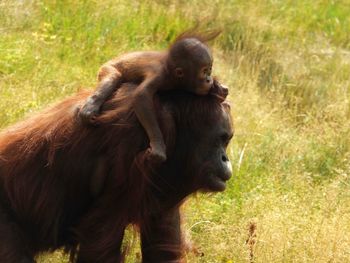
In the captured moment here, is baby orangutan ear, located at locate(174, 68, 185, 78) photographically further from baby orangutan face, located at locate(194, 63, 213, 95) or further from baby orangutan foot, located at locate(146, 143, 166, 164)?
baby orangutan foot, located at locate(146, 143, 166, 164)

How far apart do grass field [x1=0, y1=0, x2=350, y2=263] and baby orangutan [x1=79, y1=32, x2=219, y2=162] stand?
718mm

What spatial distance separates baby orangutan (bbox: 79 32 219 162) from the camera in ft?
13.3

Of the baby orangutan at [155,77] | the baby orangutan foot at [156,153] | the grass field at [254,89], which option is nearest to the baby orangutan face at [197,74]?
the baby orangutan at [155,77]

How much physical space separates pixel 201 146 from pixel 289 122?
12.7 ft

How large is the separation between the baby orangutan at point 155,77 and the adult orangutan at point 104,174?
53mm

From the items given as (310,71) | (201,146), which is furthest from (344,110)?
(201,146)

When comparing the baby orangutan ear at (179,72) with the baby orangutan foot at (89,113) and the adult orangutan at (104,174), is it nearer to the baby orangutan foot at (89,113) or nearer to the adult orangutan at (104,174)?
the adult orangutan at (104,174)

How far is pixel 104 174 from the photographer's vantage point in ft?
13.8

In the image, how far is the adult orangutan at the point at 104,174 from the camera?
4148 millimetres

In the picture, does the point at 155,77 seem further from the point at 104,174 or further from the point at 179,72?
the point at 104,174

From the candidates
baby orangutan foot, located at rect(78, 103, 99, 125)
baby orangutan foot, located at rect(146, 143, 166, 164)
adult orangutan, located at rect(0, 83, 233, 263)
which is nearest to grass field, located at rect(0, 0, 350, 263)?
adult orangutan, located at rect(0, 83, 233, 263)

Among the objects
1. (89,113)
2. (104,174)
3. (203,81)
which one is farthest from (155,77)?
(104,174)

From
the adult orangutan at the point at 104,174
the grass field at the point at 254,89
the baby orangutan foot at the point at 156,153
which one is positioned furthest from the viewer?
the grass field at the point at 254,89

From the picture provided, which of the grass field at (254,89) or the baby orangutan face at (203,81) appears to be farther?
the grass field at (254,89)
